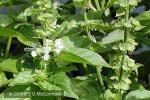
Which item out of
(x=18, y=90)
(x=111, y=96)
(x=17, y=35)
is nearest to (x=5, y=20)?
(x=17, y=35)

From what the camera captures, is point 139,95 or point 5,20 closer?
point 139,95

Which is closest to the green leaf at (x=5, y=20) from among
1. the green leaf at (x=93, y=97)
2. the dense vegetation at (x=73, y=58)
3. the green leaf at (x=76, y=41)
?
the dense vegetation at (x=73, y=58)

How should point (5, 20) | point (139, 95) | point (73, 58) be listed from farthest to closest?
1. point (5, 20)
2. point (139, 95)
3. point (73, 58)

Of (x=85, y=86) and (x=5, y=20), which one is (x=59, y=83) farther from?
(x=5, y=20)

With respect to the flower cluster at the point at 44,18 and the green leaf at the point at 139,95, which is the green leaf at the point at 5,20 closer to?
the flower cluster at the point at 44,18

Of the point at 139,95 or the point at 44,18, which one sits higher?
the point at 44,18

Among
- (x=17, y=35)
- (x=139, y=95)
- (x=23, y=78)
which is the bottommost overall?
(x=139, y=95)
